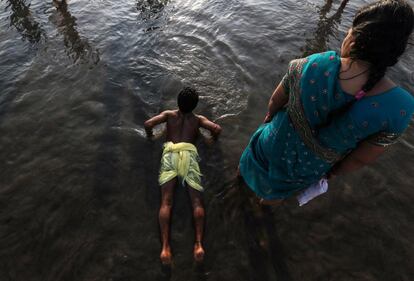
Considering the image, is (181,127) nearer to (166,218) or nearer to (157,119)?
(157,119)

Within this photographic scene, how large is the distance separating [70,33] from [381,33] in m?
7.13

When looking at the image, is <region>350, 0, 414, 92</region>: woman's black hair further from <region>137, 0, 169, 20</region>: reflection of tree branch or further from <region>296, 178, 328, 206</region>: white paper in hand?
<region>137, 0, 169, 20</region>: reflection of tree branch

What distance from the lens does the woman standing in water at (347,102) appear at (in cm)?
166

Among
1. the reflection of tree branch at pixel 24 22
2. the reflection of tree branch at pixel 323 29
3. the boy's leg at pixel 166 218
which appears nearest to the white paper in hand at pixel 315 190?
the boy's leg at pixel 166 218

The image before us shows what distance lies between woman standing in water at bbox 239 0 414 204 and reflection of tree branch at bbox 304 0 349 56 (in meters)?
5.14

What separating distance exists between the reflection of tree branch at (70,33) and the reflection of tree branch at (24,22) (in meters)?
0.51

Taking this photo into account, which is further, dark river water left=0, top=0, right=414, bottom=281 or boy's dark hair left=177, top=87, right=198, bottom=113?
boy's dark hair left=177, top=87, right=198, bottom=113

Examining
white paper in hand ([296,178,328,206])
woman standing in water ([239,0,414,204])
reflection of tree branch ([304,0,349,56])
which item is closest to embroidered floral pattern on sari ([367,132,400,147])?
woman standing in water ([239,0,414,204])

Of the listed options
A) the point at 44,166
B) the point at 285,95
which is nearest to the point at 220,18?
the point at 44,166

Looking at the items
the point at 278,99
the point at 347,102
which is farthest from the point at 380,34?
the point at 278,99

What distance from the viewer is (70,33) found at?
7.08 meters

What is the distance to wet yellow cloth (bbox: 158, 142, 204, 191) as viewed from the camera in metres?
3.82

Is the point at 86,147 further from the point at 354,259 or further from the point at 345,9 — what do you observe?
the point at 345,9

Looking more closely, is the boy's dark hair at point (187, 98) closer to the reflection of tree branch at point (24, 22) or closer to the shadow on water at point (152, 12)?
the shadow on water at point (152, 12)
